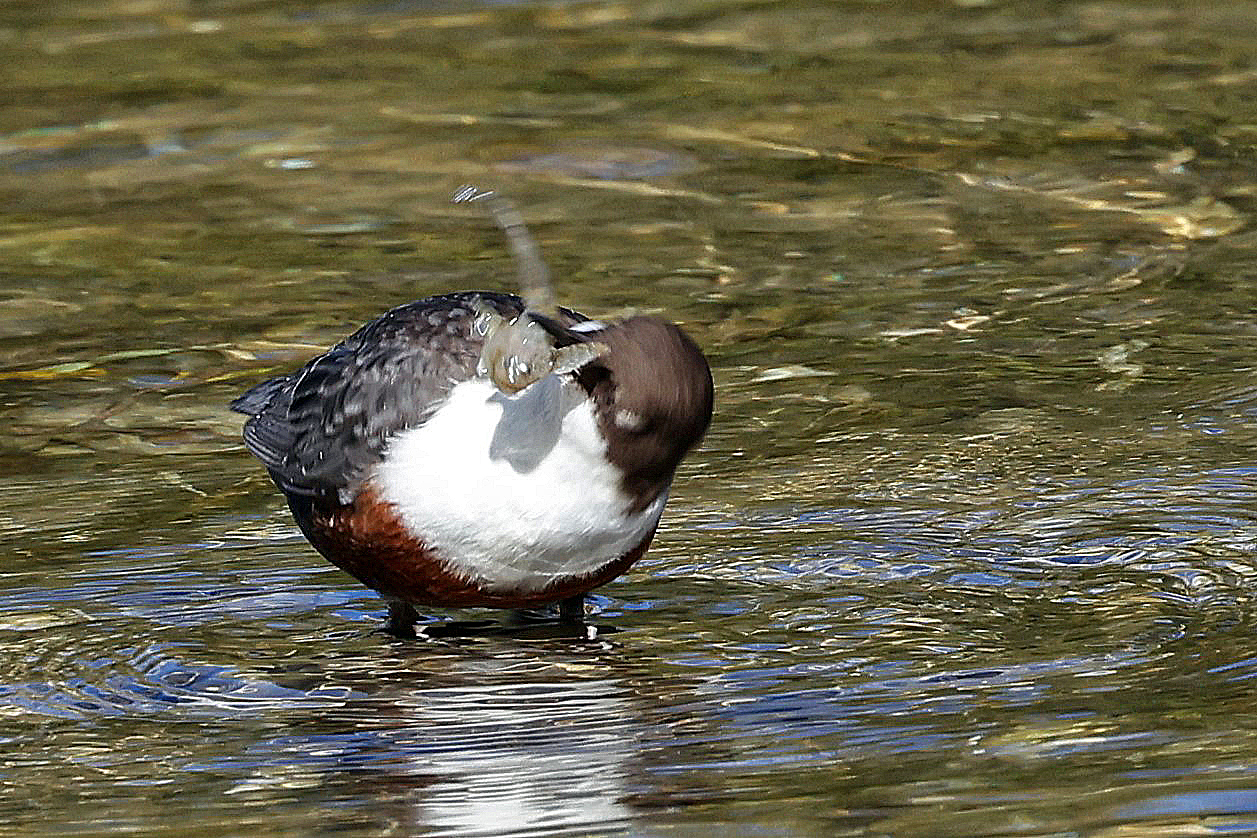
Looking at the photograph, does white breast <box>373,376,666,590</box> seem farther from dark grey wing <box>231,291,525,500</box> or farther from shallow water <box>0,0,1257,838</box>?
shallow water <box>0,0,1257,838</box>

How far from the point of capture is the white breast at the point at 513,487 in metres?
4.40

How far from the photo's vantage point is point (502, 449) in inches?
174

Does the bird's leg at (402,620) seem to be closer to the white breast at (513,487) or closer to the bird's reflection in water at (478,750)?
the bird's reflection in water at (478,750)

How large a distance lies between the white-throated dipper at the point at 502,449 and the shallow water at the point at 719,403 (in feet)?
0.85

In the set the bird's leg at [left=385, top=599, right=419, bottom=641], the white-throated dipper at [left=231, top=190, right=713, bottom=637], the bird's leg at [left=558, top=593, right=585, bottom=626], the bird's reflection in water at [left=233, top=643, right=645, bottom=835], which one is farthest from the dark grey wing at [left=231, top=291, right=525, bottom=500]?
the bird's leg at [left=558, top=593, right=585, bottom=626]

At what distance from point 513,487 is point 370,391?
20.8 inches

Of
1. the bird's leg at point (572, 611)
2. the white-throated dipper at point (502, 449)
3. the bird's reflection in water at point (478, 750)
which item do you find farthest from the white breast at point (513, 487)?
the bird's leg at point (572, 611)

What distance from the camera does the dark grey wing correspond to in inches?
184

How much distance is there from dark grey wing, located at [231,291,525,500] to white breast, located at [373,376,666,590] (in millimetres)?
69

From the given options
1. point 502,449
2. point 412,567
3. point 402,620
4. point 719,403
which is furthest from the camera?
point 719,403

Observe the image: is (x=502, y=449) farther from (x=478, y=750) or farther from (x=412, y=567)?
(x=478, y=750)

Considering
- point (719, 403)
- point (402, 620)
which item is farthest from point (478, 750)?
point (719, 403)

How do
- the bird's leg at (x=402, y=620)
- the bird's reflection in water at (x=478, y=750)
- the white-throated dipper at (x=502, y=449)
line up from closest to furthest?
the bird's reflection in water at (x=478, y=750)
the white-throated dipper at (x=502, y=449)
the bird's leg at (x=402, y=620)

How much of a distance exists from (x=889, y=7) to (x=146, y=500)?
595cm
